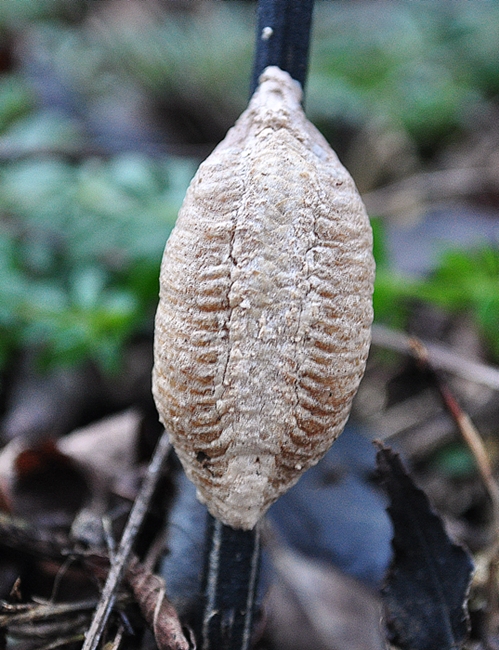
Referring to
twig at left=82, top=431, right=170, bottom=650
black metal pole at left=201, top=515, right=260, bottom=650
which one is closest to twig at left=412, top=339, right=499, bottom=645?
black metal pole at left=201, top=515, right=260, bottom=650

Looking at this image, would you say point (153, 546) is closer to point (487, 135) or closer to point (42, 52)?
point (487, 135)

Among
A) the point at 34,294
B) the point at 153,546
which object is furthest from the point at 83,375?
the point at 153,546

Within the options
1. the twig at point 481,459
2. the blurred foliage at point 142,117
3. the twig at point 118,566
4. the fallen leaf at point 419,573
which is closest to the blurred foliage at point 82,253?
the blurred foliage at point 142,117

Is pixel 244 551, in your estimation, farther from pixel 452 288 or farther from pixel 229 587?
pixel 452 288

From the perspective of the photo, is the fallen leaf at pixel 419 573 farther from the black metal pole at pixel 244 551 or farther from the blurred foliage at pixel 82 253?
the blurred foliage at pixel 82 253

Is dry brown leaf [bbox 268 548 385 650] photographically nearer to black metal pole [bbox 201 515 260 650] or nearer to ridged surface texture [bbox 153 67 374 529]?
black metal pole [bbox 201 515 260 650]
